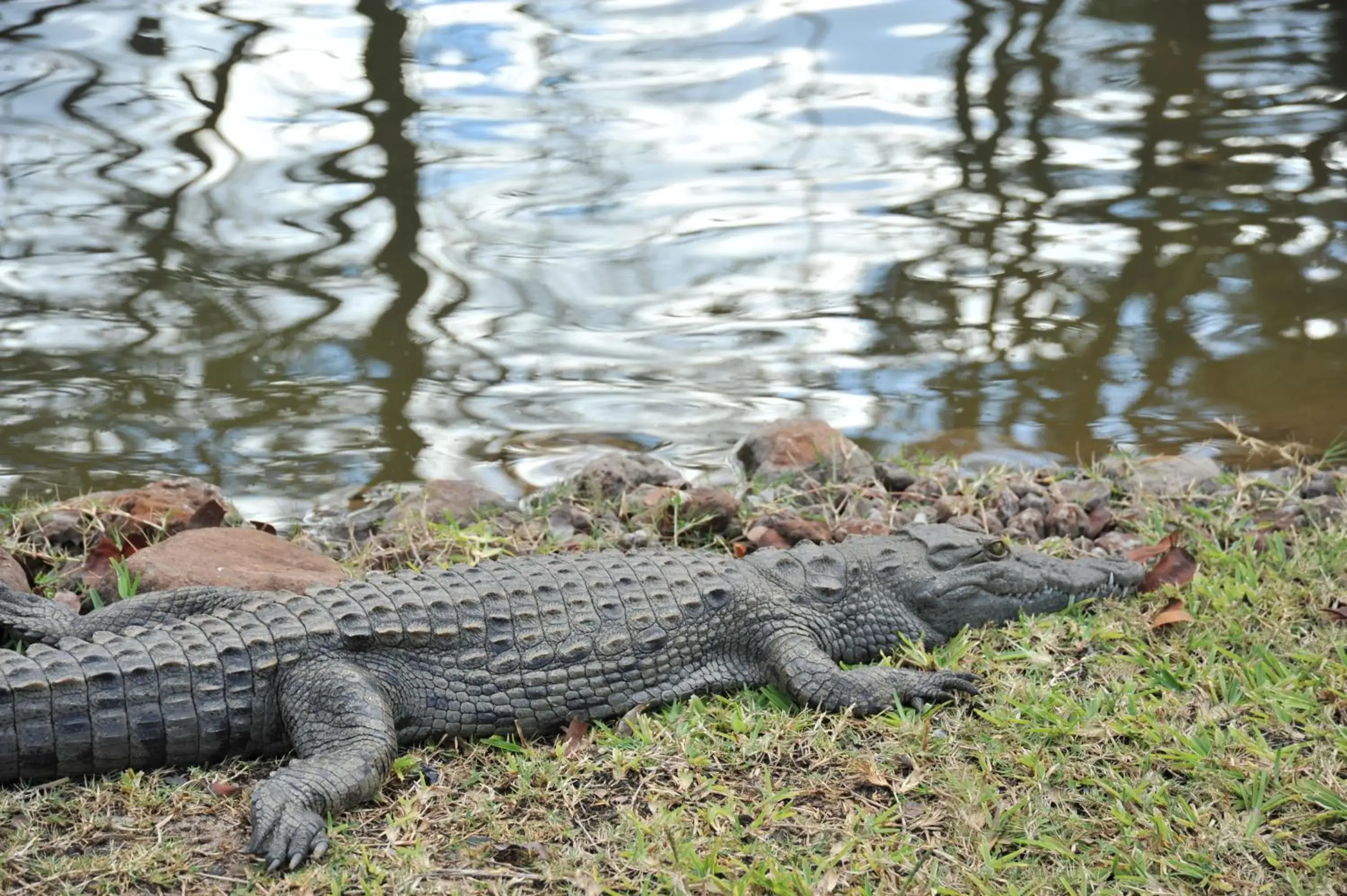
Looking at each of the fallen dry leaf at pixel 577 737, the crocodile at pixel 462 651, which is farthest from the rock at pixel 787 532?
the fallen dry leaf at pixel 577 737

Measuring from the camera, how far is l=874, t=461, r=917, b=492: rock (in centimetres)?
564

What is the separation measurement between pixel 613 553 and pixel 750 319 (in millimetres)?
4055

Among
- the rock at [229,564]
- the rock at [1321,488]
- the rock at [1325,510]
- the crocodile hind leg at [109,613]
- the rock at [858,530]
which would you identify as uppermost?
the crocodile hind leg at [109,613]

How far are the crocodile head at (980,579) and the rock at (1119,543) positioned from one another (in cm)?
39

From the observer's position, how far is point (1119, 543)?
193 inches

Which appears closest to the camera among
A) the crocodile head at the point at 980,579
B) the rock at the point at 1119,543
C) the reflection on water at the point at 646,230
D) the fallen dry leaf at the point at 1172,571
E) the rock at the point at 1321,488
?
the crocodile head at the point at 980,579

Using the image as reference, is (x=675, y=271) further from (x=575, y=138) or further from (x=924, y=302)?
(x=575, y=138)

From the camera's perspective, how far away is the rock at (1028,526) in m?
5.08

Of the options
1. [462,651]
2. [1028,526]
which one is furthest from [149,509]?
[1028,526]

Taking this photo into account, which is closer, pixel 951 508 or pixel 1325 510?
pixel 1325 510

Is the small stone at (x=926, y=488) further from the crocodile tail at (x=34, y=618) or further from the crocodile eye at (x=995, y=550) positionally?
the crocodile tail at (x=34, y=618)

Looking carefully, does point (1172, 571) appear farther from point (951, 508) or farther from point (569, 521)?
point (569, 521)

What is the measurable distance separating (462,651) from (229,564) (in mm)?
1069

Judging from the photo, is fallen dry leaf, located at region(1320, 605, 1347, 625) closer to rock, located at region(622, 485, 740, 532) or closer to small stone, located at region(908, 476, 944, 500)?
small stone, located at region(908, 476, 944, 500)
